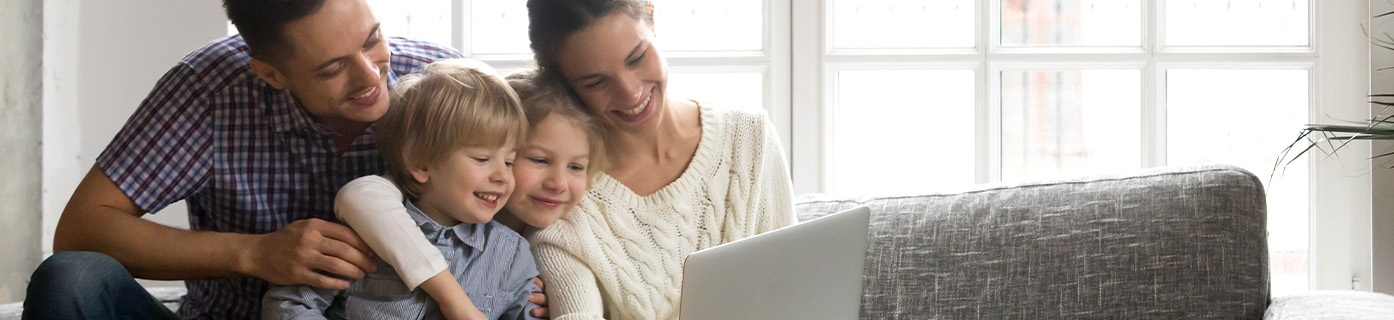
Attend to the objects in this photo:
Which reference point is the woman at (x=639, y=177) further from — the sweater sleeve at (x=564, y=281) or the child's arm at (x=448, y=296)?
the child's arm at (x=448, y=296)

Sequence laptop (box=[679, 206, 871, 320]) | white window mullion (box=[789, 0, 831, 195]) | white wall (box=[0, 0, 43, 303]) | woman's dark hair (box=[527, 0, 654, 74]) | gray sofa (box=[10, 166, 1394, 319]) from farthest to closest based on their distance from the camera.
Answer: white window mullion (box=[789, 0, 831, 195]) < white wall (box=[0, 0, 43, 303]) < gray sofa (box=[10, 166, 1394, 319]) < woman's dark hair (box=[527, 0, 654, 74]) < laptop (box=[679, 206, 871, 320])

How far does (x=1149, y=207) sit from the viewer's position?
1.58 m

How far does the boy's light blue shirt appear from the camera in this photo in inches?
49.4

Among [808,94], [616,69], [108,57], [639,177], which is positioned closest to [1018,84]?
[808,94]

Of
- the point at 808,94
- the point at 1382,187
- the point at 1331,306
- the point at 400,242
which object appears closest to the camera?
the point at 400,242

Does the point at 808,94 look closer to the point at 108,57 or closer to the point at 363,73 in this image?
the point at 363,73

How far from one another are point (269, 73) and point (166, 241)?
257 millimetres

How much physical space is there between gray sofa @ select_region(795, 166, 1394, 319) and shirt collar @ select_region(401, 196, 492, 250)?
64 cm

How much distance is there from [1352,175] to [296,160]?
2.05 m

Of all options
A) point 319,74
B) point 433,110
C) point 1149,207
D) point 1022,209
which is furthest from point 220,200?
point 1149,207

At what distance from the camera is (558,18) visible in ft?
4.32

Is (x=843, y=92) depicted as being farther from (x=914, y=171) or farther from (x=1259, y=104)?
(x=1259, y=104)

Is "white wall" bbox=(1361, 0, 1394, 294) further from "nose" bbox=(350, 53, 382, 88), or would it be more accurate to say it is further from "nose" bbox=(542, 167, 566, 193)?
"nose" bbox=(350, 53, 382, 88)

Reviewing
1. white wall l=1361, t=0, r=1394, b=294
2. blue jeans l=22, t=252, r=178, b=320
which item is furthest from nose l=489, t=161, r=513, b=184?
white wall l=1361, t=0, r=1394, b=294
